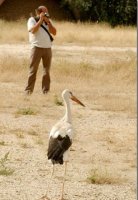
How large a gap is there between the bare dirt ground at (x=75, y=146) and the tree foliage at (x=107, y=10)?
25112 millimetres

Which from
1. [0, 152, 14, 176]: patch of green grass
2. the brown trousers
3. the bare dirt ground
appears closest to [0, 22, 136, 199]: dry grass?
the bare dirt ground

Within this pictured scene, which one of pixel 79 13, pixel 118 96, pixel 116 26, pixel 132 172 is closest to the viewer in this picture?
pixel 132 172

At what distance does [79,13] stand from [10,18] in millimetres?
4189

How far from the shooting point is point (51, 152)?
718 centimetres

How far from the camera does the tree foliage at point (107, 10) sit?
40.5 m

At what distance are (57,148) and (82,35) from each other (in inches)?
980

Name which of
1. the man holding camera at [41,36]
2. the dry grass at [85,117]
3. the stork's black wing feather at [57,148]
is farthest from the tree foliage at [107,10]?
the stork's black wing feather at [57,148]

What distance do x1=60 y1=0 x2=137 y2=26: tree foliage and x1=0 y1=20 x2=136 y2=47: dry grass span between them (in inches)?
168

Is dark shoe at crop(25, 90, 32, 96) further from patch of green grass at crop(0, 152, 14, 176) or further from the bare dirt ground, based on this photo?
patch of green grass at crop(0, 152, 14, 176)

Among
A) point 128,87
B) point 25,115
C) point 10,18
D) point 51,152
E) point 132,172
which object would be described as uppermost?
point 51,152

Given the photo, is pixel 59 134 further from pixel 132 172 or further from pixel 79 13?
pixel 79 13

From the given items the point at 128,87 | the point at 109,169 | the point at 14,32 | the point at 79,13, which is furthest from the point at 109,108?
the point at 79,13

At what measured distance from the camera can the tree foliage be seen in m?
40.5

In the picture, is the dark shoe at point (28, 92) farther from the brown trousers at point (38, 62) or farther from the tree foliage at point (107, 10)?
the tree foliage at point (107, 10)
